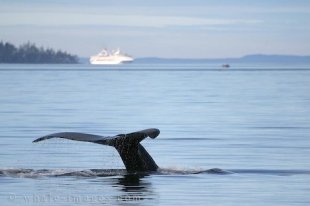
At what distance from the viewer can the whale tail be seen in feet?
52.4

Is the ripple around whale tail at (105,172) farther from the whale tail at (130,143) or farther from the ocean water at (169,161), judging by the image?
the whale tail at (130,143)

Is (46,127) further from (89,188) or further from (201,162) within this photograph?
(89,188)

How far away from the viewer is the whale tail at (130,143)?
629 inches

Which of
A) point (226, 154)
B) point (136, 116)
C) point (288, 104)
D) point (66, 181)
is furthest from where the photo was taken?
point (288, 104)

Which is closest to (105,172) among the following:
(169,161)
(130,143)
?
(130,143)

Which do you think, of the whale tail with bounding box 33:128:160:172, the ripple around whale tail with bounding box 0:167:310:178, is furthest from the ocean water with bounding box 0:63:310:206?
the whale tail with bounding box 33:128:160:172

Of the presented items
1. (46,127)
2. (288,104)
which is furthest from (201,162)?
(288,104)

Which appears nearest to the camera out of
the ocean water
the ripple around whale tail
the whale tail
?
the ocean water

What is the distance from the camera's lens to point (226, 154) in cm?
2334

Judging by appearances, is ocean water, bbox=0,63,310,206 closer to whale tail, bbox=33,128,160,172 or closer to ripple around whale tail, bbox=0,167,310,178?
ripple around whale tail, bbox=0,167,310,178

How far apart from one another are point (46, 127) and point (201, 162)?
12012 millimetres

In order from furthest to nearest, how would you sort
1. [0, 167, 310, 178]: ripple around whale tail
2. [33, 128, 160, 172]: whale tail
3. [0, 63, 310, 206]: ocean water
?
[0, 167, 310, 178]: ripple around whale tail < [33, 128, 160, 172]: whale tail < [0, 63, 310, 206]: ocean water

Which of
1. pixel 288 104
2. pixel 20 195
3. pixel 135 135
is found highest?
pixel 288 104

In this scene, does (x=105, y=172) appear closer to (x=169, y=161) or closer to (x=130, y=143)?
(x=130, y=143)
